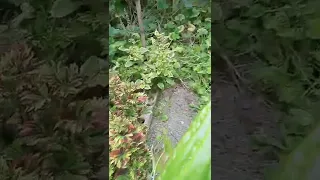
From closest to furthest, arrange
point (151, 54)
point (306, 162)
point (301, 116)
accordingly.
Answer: point (306, 162)
point (301, 116)
point (151, 54)

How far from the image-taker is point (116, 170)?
3.38 ft

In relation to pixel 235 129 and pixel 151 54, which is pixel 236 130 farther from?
pixel 151 54

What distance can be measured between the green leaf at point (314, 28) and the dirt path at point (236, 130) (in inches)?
6.7

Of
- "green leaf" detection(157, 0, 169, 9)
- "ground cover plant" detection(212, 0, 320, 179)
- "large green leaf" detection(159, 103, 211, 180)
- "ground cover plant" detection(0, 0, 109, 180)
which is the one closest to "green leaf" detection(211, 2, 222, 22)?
"ground cover plant" detection(212, 0, 320, 179)

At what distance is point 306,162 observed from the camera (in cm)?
39

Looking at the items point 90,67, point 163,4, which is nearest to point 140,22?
point 163,4

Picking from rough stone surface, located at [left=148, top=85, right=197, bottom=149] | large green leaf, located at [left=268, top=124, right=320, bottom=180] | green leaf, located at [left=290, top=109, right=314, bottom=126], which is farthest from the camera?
rough stone surface, located at [left=148, top=85, right=197, bottom=149]

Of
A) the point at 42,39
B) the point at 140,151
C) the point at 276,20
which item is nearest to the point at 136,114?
the point at 140,151

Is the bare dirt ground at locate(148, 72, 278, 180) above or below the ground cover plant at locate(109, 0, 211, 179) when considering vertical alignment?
below

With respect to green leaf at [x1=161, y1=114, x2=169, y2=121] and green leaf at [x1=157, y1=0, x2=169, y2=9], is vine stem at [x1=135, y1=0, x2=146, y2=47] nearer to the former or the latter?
green leaf at [x1=157, y1=0, x2=169, y2=9]

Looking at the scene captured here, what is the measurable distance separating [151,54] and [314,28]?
36 cm

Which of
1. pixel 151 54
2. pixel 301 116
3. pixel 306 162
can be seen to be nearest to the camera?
pixel 306 162

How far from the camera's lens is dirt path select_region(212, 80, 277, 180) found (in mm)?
962

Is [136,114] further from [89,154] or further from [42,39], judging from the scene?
[42,39]
